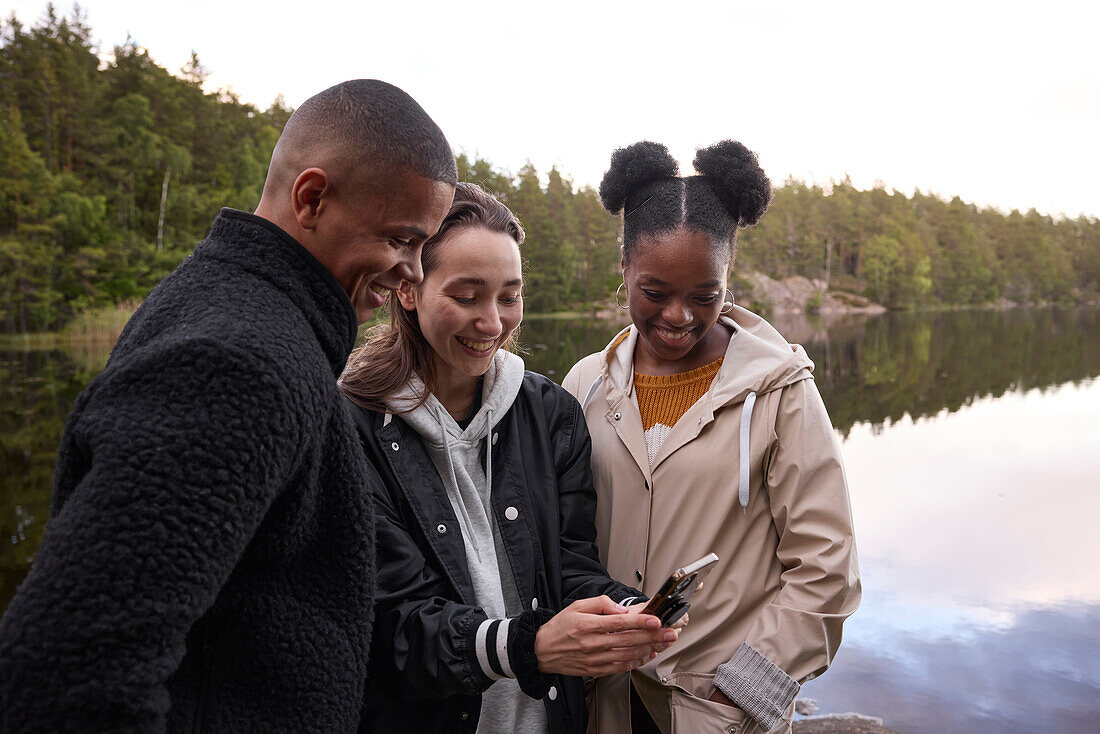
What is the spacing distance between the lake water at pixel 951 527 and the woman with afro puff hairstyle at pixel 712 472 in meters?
4.62

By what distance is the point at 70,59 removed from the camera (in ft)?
123

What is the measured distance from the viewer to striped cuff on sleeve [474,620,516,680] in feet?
5.56

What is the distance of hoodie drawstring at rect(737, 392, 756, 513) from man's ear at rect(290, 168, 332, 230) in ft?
4.51

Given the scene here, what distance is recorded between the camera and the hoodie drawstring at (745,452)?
215 cm

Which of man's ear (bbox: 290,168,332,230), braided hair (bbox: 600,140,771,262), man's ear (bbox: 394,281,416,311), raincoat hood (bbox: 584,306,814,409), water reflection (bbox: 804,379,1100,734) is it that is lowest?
water reflection (bbox: 804,379,1100,734)

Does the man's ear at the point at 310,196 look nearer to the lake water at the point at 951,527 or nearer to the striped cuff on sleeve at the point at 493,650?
the striped cuff on sleeve at the point at 493,650

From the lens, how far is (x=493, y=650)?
1.70 meters

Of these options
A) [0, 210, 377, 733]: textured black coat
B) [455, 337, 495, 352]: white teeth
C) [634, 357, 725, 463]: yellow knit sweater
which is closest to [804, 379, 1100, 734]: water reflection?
[634, 357, 725, 463]: yellow knit sweater

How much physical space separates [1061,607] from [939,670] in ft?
8.62

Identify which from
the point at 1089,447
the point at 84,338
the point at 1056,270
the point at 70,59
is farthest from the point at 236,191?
the point at 1056,270

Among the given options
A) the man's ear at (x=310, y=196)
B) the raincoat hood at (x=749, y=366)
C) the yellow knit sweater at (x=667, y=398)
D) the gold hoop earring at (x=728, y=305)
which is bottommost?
the yellow knit sweater at (x=667, y=398)

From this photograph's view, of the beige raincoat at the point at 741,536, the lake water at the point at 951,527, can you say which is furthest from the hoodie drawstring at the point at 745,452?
the lake water at the point at 951,527

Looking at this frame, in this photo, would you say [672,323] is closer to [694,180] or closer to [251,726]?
[694,180]

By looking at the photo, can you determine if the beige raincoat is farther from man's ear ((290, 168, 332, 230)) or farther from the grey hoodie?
man's ear ((290, 168, 332, 230))
